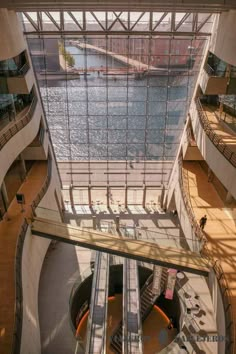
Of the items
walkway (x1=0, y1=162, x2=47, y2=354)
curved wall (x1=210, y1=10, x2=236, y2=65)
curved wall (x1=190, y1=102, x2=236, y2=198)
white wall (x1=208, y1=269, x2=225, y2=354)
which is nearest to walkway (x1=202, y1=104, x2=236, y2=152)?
curved wall (x1=190, y1=102, x2=236, y2=198)

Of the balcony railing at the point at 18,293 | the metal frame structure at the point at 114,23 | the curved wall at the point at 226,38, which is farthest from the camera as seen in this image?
the metal frame structure at the point at 114,23

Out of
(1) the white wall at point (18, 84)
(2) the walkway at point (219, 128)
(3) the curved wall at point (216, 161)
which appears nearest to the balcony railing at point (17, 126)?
(1) the white wall at point (18, 84)

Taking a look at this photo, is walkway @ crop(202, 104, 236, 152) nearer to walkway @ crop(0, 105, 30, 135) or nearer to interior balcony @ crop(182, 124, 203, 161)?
interior balcony @ crop(182, 124, 203, 161)

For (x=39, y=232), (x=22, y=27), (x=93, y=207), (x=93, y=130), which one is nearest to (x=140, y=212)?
(x=93, y=207)

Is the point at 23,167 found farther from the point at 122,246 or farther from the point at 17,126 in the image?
the point at 122,246

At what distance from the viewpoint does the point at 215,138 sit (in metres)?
10.8

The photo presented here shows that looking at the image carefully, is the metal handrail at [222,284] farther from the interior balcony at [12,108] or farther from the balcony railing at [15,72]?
the balcony railing at [15,72]

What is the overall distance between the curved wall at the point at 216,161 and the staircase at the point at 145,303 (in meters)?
5.13

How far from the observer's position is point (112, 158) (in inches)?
707

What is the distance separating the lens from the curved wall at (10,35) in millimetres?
10594

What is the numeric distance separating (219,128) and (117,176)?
7800 millimetres

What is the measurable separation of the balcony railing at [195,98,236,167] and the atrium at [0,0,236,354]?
0.06 meters

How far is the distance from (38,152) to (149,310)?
8922 millimetres

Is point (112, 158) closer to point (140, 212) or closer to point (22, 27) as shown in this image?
point (140, 212)
